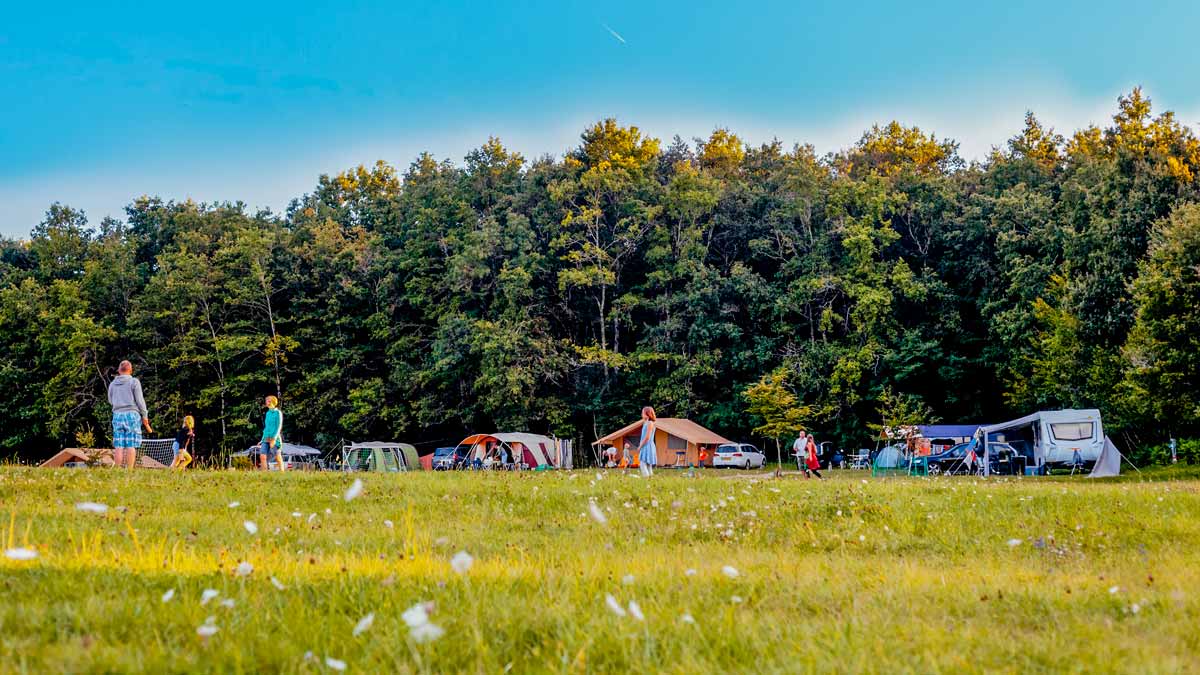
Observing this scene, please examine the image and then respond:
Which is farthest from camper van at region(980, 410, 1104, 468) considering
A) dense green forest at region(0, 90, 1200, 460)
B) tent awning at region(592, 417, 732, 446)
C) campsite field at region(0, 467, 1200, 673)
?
campsite field at region(0, 467, 1200, 673)

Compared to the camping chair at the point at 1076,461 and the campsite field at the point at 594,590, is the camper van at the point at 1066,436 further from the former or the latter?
the campsite field at the point at 594,590

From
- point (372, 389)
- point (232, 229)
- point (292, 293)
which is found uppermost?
point (232, 229)

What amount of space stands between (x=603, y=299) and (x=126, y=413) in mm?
36078

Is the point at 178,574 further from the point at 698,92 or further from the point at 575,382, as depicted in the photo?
the point at 575,382

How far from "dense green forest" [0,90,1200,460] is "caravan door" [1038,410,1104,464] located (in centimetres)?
475

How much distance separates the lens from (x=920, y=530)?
9453 millimetres

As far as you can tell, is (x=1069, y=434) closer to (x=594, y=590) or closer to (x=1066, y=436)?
(x=1066, y=436)

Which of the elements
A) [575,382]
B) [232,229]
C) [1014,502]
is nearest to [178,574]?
[1014,502]

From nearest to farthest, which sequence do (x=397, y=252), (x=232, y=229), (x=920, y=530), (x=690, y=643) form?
(x=690, y=643)
(x=920, y=530)
(x=397, y=252)
(x=232, y=229)

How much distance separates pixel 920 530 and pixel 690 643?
6381 millimetres

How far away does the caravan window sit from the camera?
33.0 m

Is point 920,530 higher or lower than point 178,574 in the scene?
lower

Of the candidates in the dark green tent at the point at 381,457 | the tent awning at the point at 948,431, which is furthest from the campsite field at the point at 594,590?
the tent awning at the point at 948,431

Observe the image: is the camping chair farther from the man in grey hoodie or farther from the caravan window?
the man in grey hoodie
